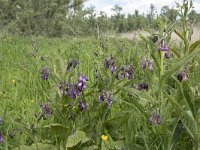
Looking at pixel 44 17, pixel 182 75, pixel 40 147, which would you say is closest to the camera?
pixel 182 75

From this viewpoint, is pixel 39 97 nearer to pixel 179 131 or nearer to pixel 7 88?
pixel 7 88

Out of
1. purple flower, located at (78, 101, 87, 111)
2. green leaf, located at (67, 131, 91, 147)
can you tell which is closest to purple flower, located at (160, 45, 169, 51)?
purple flower, located at (78, 101, 87, 111)

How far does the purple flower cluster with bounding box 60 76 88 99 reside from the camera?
6.63 feet

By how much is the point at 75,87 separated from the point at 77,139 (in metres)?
0.30

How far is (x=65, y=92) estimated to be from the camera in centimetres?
206

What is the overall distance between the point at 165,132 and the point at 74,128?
0.54 metres

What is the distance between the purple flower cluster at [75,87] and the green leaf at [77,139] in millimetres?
247

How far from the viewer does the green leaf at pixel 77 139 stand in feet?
6.92

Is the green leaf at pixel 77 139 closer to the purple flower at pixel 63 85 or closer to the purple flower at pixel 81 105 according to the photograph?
the purple flower at pixel 81 105

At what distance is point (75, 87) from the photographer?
80.2 inches

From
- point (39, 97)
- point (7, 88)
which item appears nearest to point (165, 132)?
point (39, 97)

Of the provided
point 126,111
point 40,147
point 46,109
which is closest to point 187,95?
point 126,111

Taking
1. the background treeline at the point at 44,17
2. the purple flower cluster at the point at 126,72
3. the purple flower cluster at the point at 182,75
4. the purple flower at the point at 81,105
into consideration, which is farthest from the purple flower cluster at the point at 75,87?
the background treeline at the point at 44,17

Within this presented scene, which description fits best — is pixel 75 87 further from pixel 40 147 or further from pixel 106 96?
pixel 40 147
